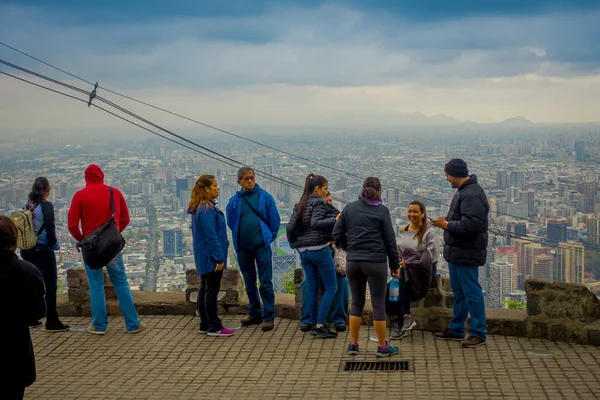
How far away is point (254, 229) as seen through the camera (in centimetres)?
1066

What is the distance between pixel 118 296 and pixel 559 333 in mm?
5083

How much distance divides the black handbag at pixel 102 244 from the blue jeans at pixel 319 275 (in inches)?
86.5

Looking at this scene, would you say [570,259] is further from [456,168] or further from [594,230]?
[456,168]

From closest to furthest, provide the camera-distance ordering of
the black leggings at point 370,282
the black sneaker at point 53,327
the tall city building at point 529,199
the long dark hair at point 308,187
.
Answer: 1. the black leggings at point 370,282
2. the long dark hair at point 308,187
3. the black sneaker at point 53,327
4. the tall city building at point 529,199

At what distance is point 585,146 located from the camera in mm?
51500

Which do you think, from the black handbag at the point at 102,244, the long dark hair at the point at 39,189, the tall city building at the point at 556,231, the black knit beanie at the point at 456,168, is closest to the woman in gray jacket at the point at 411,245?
the black knit beanie at the point at 456,168

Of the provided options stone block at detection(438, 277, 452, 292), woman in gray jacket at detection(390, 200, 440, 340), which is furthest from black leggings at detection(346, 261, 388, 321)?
stone block at detection(438, 277, 452, 292)

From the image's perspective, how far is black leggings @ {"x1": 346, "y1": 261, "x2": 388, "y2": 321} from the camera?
9.09 meters

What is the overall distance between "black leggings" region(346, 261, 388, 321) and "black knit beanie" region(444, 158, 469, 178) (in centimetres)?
121

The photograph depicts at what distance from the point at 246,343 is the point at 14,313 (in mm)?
4373

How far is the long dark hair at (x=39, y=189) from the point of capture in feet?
35.6

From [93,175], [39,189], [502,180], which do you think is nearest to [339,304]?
[93,175]

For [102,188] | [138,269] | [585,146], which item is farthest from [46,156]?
[102,188]

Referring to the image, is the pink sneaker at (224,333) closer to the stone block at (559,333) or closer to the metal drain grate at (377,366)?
the metal drain grate at (377,366)
